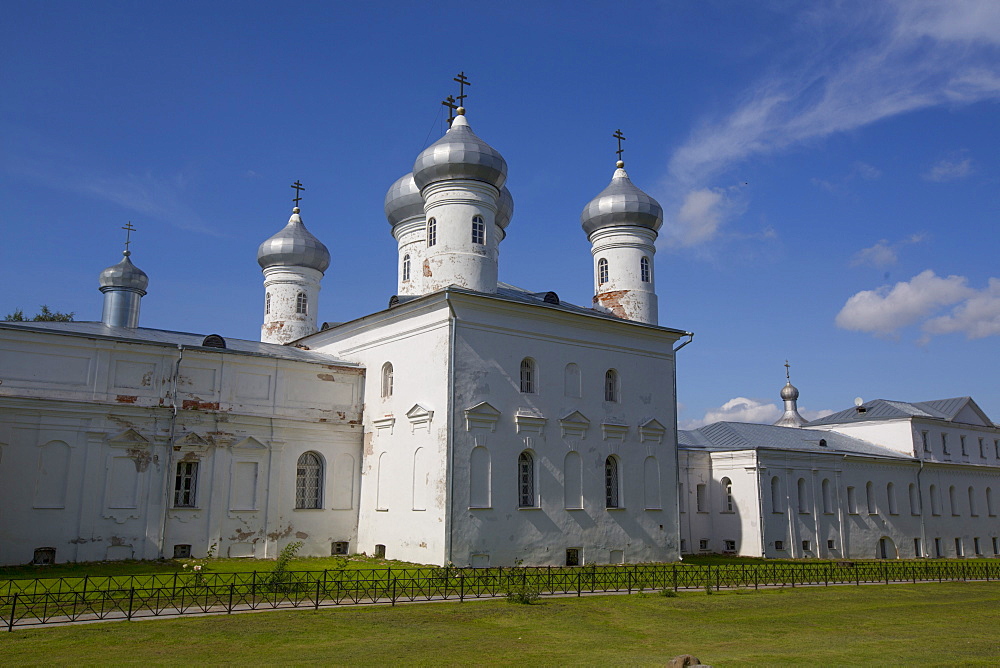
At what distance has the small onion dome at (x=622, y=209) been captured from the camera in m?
27.0

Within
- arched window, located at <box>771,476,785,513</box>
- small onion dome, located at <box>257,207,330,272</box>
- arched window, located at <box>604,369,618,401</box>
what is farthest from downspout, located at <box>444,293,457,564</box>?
arched window, located at <box>771,476,785,513</box>

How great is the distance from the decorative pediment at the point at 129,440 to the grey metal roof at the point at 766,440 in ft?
61.2

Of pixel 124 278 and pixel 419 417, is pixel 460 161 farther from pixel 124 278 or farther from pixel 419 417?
pixel 124 278

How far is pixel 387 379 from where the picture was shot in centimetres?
2308

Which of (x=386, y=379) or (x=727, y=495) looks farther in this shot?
(x=727, y=495)

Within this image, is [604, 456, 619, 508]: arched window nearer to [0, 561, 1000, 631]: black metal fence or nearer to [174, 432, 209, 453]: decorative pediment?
[0, 561, 1000, 631]: black metal fence

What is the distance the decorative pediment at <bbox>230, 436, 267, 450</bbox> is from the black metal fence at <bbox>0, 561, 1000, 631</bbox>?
4.89 meters

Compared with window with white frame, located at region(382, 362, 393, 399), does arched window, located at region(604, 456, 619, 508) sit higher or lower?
lower

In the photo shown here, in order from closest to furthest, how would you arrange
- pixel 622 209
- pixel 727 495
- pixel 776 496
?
pixel 622 209, pixel 776 496, pixel 727 495

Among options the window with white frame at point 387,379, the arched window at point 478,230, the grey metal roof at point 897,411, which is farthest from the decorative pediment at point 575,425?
the grey metal roof at point 897,411

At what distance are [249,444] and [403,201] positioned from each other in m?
10.2

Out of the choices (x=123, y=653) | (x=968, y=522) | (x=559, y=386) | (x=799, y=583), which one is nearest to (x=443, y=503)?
(x=559, y=386)

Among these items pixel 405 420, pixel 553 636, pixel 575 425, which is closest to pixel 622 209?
pixel 575 425

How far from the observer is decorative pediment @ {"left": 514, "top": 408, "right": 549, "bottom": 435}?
21081 millimetres
